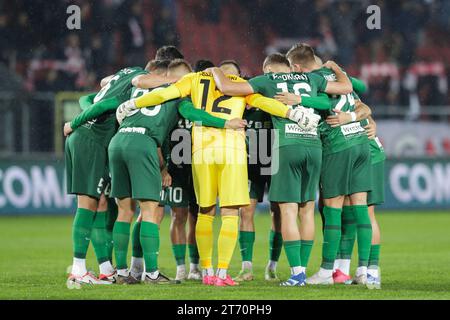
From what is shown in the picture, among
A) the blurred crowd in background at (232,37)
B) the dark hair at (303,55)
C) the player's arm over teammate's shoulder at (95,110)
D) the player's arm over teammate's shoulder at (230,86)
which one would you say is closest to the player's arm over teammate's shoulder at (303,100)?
the player's arm over teammate's shoulder at (230,86)

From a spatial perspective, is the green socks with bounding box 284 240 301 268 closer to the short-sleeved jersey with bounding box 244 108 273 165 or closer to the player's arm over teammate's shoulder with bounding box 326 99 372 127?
the player's arm over teammate's shoulder with bounding box 326 99 372 127

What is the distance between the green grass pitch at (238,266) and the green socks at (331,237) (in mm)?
339

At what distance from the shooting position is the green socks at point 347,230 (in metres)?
9.74

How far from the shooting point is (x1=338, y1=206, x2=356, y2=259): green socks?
974 cm

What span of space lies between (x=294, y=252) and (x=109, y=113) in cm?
228

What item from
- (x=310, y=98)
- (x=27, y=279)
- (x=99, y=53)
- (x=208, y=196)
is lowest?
(x=27, y=279)

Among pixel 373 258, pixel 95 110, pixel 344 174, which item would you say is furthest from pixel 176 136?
pixel 373 258

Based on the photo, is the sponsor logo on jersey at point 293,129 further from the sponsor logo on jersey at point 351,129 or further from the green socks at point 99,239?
the green socks at point 99,239

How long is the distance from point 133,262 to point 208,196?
1.29 m
